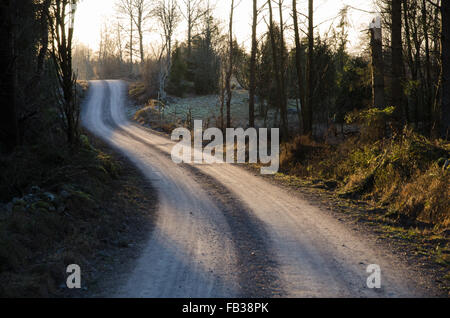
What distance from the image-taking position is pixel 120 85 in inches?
1927

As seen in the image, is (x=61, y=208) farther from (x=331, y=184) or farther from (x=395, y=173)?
(x=395, y=173)

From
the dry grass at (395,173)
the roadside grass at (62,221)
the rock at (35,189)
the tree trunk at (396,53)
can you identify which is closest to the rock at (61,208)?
the roadside grass at (62,221)

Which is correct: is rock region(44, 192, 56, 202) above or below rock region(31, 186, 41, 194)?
below

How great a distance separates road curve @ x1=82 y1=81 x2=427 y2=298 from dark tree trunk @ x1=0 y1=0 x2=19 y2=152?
14.2ft

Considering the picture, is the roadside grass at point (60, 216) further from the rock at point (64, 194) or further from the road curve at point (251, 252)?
the road curve at point (251, 252)

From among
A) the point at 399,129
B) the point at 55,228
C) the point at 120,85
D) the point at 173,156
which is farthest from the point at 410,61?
the point at 120,85

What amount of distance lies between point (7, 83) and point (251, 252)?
816 centimetres

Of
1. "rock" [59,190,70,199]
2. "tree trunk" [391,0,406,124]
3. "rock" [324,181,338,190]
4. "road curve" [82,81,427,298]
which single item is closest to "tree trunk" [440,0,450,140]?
"tree trunk" [391,0,406,124]

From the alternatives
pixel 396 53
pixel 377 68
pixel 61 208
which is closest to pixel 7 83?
pixel 61 208

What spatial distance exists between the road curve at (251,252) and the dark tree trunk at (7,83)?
432 centimetres

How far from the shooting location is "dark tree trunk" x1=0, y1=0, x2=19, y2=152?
9625 mm

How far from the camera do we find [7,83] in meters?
9.70

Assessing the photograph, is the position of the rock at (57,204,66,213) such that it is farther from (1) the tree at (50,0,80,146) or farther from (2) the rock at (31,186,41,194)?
(1) the tree at (50,0,80,146)
